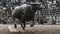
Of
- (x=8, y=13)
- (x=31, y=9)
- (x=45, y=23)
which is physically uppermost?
(x=31, y=9)

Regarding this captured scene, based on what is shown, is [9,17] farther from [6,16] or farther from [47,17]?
[47,17]

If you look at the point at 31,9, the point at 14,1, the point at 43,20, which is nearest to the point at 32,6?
the point at 31,9

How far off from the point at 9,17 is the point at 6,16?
24 centimetres

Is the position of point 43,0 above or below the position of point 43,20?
above

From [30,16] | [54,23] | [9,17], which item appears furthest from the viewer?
[9,17]

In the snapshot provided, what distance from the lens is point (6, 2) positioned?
36.6 feet

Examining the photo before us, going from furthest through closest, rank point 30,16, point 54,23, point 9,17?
point 9,17 < point 54,23 < point 30,16

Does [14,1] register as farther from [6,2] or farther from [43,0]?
[43,0]

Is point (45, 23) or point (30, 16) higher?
point (30, 16)

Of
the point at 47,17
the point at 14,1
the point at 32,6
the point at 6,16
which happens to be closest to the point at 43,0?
the point at 47,17

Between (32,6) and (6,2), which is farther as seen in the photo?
(6,2)

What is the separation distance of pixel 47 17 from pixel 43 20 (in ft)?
1.59

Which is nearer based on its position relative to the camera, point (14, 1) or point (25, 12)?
point (25, 12)

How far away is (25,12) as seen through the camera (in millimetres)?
6949
